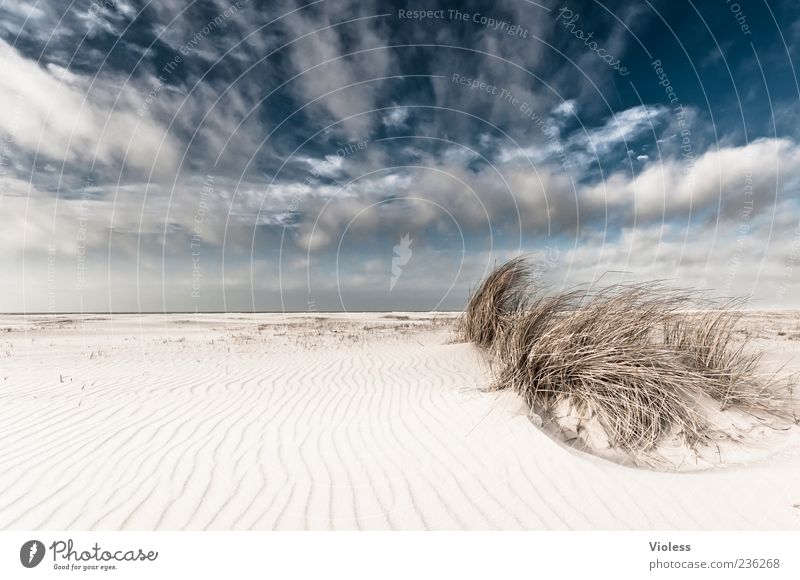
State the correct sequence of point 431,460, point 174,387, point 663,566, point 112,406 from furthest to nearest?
point 174,387 < point 112,406 < point 431,460 < point 663,566

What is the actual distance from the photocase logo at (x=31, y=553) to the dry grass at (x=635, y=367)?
15.4 ft

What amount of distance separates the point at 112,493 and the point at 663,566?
423 centimetres

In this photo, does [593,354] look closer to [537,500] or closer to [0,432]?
[537,500]

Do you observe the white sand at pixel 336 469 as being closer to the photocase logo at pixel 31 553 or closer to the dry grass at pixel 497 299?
the photocase logo at pixel 31 553

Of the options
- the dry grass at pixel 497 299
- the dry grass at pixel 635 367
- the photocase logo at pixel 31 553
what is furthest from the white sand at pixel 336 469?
the dry grass at pixel 497 299

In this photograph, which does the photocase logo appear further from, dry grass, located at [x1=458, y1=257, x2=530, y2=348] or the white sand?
dry grass, located at [x1=458, y1=257, x2=530, y2=348]

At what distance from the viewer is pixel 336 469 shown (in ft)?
12.9

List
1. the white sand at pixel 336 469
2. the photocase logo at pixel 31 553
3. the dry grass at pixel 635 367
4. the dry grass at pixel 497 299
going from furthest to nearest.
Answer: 1. the dry grass at pixel 497 299
2. the dry grass at pixel 635 367
3. the white sand at pixel 336 469
4. the photocase logo at pixel 31 553

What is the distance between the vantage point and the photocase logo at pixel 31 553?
118 inches

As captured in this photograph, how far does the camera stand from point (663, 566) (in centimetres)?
308

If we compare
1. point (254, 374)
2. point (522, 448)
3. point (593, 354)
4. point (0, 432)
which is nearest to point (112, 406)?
point (0, 432)

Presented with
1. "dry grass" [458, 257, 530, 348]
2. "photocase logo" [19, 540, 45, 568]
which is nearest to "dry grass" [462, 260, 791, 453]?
"dry grass" [458, 257, 530, 348]

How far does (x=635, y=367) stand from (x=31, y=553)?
5.80 meters

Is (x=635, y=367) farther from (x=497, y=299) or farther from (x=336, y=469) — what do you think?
(x=497, y=299)
